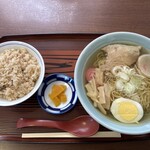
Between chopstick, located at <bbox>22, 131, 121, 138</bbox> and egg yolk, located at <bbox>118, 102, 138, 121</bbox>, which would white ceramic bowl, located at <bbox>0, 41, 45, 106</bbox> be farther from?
egg yolk, located at <bbox>118, 102, 138, 121</bbox>

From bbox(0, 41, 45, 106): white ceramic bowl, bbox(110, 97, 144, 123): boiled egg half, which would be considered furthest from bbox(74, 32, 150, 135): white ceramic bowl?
bbox(0, 41, 45, 106): white ceramic bowl

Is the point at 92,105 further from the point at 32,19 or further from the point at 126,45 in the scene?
the point at 32,19

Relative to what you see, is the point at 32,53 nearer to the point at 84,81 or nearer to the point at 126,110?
the point at 84,81

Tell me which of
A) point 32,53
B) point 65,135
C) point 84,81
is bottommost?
point 65,135

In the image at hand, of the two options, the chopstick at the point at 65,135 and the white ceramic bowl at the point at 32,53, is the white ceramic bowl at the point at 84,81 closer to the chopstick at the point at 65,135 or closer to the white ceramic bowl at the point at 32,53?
the chopstick at the point at 65,135

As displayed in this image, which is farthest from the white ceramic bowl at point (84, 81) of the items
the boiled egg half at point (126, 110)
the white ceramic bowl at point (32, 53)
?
the white ceramic bowl at point (32, 53)

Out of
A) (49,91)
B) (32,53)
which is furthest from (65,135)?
(32,53)
